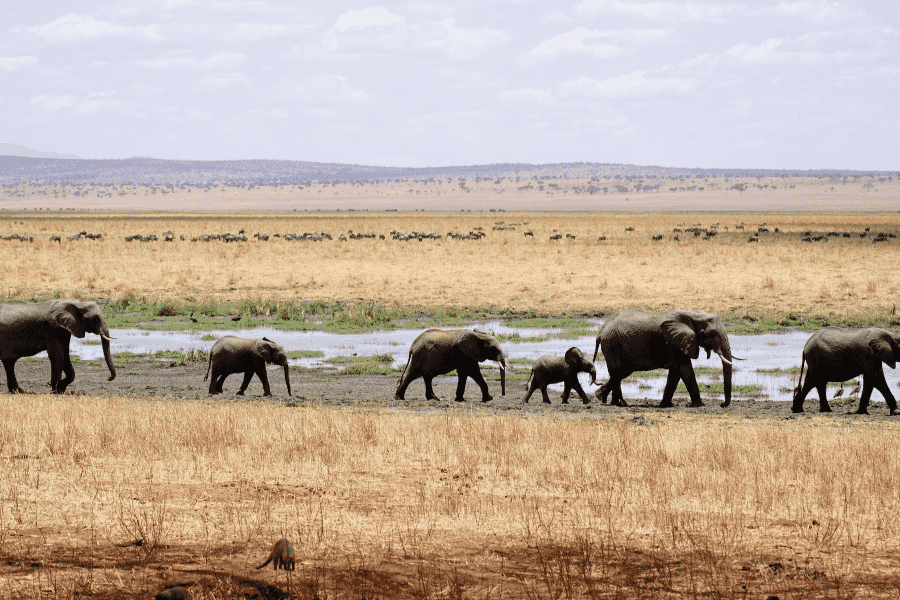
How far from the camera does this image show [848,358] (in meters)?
16.1

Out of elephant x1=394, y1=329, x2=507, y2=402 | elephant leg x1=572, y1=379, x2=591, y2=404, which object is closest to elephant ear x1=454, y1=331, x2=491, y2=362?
elephant x1=394, y1=329, x2=507, y2=402

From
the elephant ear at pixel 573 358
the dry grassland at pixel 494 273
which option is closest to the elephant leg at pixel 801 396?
the elephant ear at pixel 573 358

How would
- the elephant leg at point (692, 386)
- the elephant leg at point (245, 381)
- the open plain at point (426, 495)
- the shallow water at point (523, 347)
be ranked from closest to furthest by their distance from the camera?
the open plain at point (426, 495) < the elephant leg at point (692, 386) < the elephant leg at point (245, 381) < the shallow water at point (523, 347)

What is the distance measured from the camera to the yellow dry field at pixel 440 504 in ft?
24.8

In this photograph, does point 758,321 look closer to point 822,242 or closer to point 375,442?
point 375,442

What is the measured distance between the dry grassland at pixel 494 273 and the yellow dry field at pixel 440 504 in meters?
17.6

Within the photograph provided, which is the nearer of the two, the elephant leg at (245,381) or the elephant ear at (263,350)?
the elephant ear at (263,350)

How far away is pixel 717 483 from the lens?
1055cm

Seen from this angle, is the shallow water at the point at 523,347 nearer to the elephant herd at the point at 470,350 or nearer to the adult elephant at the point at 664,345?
the adult elephant at the point at 664,345

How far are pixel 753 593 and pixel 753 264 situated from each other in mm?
37357

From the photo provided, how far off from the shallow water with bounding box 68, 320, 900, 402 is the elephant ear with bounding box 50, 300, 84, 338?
207 inches

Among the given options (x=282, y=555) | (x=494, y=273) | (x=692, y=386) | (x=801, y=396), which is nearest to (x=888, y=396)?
(x=801, y=396)


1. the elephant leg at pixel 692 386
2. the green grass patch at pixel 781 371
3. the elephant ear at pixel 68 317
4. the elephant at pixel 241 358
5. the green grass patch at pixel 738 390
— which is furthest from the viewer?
the green grass patch at pixel 781 371

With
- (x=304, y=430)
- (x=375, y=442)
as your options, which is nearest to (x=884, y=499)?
(x=375, y=442)
